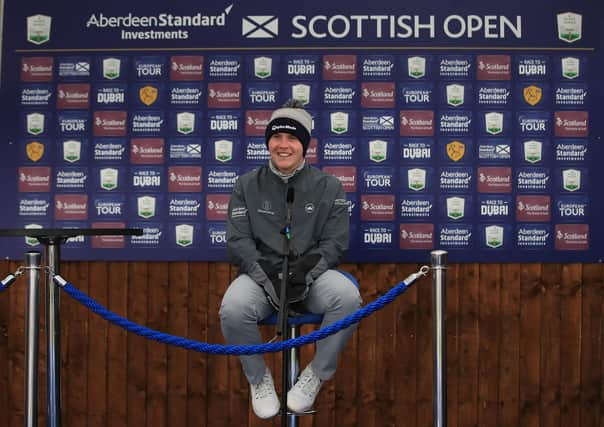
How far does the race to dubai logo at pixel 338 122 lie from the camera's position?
11.3ft

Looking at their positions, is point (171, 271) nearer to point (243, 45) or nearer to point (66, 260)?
point (66, 260)

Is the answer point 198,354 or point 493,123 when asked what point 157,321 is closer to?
point 198,354

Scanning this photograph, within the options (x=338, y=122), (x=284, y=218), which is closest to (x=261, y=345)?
(x=284, y=218)

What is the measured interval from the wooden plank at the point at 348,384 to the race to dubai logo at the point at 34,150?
5.97 feet

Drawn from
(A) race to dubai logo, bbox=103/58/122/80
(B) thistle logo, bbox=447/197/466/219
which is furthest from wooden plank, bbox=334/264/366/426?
(A) race to dubai logo, bbox=103/58/122/80

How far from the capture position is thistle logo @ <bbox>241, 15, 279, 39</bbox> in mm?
3496

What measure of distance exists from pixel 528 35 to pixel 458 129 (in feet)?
2.05

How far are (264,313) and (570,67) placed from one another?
2139 millimetres

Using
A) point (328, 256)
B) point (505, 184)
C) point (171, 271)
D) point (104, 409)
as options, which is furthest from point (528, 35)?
point (104, 409)

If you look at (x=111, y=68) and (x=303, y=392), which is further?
(x=111, y=68)

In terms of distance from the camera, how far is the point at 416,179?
11.3ft

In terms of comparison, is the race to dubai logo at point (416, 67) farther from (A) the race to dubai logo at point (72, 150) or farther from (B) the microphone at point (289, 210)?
(A) the race to dubai logo at point (72, 150)

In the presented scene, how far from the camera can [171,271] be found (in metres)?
3.49

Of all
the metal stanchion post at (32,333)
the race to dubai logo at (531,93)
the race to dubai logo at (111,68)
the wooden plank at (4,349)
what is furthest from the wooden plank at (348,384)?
the wooden plank at (4,349)
